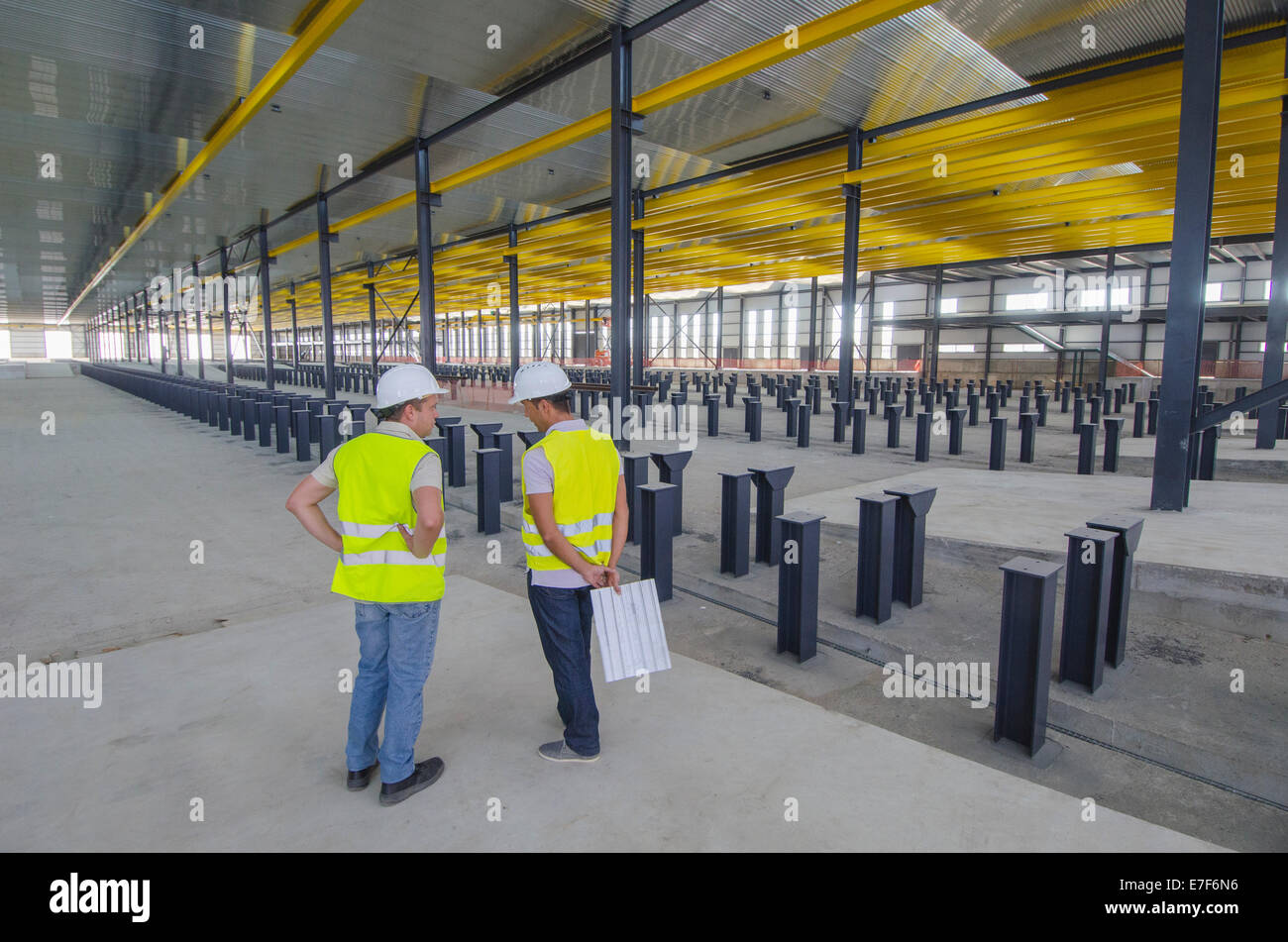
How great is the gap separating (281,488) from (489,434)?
8.48ft

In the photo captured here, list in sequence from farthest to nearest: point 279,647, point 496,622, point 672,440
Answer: point 672,440
point 496,622
point 279,647

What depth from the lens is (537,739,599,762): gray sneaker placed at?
271cm

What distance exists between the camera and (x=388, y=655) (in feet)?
8.02

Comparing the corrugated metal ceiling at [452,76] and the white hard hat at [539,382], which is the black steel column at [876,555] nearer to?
the white hard hat at [539,382]

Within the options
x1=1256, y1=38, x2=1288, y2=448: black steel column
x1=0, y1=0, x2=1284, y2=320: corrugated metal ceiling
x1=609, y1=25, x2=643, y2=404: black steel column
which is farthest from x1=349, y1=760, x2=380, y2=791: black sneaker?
x1=1256, y1=38, x2=1288, y2=448: black steel column

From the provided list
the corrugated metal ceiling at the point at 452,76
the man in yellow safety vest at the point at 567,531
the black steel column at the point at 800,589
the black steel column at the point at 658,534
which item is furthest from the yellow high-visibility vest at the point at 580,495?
the corrugated metal ceiling at the point at 452,76

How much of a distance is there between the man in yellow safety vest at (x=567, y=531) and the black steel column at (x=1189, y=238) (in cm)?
505

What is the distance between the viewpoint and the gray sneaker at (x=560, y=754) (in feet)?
8.89

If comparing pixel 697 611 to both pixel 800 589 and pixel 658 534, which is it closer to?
pixel 658 534

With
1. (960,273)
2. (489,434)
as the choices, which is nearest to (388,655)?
(489,434)

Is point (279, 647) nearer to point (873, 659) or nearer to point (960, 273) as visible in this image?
point (873, 659)

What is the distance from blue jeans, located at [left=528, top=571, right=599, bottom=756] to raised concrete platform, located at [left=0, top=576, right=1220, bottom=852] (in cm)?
13

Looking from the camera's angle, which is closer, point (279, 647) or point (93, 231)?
point (279, 647)

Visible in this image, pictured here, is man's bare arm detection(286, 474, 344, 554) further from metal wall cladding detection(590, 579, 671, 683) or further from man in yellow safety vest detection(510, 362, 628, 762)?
metal wall cladding detection(590, 579, 671, 683)
